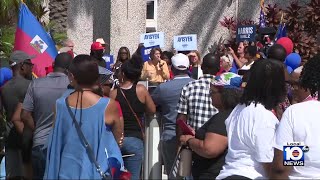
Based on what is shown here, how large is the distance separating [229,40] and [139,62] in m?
9.25

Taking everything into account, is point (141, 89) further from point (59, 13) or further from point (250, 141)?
point (59, 13)

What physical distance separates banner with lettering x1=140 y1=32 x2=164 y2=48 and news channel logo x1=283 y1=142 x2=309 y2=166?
882 centimetres

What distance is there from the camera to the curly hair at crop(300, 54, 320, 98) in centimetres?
478

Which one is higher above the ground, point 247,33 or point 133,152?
point 247,33

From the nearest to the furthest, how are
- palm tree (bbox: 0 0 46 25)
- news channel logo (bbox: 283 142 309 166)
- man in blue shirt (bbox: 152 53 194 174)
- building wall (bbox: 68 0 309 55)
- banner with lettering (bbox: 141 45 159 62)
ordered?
news channel logo (bbox: 283 142 309 166) → man in blue shirt (bbox: 152 53 194 174) → banner with lettering (bbox: 141 45 159 62) → palm tree (bbox: 0 0 46 25) → building wall (bbox: 68 0 309 55)

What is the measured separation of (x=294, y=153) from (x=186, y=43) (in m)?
9.00

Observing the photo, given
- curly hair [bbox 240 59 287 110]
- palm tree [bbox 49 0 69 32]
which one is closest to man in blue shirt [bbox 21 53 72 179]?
curly hair [bbox 240 59 287 110]

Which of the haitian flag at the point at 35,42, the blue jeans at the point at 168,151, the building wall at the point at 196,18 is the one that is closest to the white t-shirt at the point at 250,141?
the blue jeans at the point at 168,151

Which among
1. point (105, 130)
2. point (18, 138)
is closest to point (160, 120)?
point (18, 138)

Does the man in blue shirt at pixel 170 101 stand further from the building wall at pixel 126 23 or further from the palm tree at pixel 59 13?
the palm tree at pixel 59 13

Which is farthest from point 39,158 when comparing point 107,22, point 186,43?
point 107,22

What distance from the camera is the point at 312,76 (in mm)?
4789

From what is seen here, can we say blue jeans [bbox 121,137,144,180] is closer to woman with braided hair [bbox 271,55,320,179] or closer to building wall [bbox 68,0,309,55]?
woman with braided hair [bbox 271,55,320,179]

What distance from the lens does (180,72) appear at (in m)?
7.74
